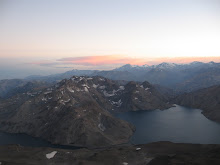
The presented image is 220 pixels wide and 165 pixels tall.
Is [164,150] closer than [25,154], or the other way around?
[25,154]

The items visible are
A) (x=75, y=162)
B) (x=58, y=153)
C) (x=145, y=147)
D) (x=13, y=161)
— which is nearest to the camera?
(x=13, y=161)

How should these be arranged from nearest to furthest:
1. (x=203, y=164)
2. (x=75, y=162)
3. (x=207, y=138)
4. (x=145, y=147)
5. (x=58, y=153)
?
(x=203, y=164), (x=75, y=162), (x=58, y=153), (x=145, y=147), (x=207, y=138)

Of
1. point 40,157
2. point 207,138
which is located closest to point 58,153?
point 40,157

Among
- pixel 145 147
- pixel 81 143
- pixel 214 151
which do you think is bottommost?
pixel 81 143

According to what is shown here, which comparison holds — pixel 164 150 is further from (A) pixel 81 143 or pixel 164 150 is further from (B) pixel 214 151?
(A) pixel 81 143

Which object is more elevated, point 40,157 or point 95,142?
point 40,157

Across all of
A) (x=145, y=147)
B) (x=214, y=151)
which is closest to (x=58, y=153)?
(x=145, y=147)

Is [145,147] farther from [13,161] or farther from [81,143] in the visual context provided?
[13,161]
